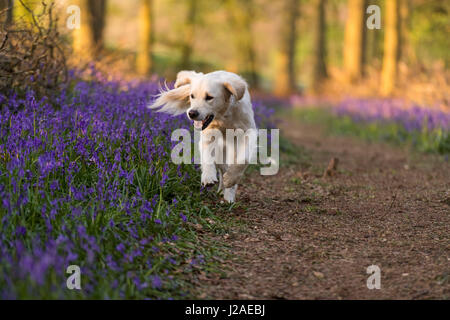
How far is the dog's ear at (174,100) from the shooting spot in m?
5.38

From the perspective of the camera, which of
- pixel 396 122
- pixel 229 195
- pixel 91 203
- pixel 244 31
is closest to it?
pixel 91 203

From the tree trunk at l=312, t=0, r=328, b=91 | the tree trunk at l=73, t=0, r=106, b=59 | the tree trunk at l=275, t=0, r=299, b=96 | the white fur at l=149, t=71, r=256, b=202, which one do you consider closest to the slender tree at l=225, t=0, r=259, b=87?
the tree trunk at l=275, t=0, r=299, b=96

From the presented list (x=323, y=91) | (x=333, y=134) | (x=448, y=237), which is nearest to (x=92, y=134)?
(x=448, y=237)

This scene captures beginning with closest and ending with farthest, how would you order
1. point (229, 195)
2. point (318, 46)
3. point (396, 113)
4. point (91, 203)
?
point (91, 203)
point (229, 195)
point (396, 113)
point (318, 46)

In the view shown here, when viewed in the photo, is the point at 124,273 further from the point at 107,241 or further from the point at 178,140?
the point at 178,140

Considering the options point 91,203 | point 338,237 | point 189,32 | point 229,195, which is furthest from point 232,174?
point 189,32

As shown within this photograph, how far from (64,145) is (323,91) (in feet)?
61.3

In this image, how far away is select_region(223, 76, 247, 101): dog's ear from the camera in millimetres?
4809

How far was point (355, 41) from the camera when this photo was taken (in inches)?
762

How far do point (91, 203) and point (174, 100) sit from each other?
1953mm

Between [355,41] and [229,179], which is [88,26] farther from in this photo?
[355,41]

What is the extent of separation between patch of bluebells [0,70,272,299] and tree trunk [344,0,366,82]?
14.9 m

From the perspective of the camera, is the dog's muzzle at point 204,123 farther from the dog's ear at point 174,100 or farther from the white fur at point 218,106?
the dog's ear at point 174,100

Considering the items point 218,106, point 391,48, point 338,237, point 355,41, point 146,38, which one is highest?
point 146,38
